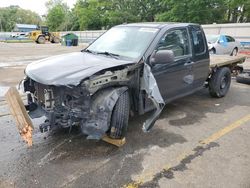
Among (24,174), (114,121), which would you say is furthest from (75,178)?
(114,121)

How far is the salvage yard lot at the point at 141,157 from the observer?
3.34m

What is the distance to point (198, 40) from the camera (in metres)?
5.76

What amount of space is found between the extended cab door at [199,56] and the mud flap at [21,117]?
3.40 m

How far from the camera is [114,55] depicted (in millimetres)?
4676

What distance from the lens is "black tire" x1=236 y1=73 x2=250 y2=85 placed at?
8.55 metres

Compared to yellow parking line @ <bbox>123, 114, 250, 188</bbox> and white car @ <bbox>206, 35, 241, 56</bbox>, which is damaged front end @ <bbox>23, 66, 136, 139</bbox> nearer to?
yellow parking line @ <bbox>123, 114, 250, 188</bbox>

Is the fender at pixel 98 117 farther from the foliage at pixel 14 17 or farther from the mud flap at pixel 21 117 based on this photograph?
the foliage at pixel 14 17

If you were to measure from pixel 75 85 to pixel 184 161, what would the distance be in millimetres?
1807

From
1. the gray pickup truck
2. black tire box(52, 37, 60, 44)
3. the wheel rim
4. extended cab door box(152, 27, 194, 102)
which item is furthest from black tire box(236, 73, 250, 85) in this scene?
black tire box(52, 37, 60, 44)

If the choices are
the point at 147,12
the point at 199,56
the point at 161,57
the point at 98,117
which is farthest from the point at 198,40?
the point at 147,12

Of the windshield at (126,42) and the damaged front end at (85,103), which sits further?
the windshield at (126,42)

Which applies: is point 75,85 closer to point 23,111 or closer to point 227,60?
point 23,111

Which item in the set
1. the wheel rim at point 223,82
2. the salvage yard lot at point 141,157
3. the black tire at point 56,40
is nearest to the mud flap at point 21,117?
the salvage yard lot at point 141,157

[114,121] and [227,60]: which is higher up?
[227,60]
